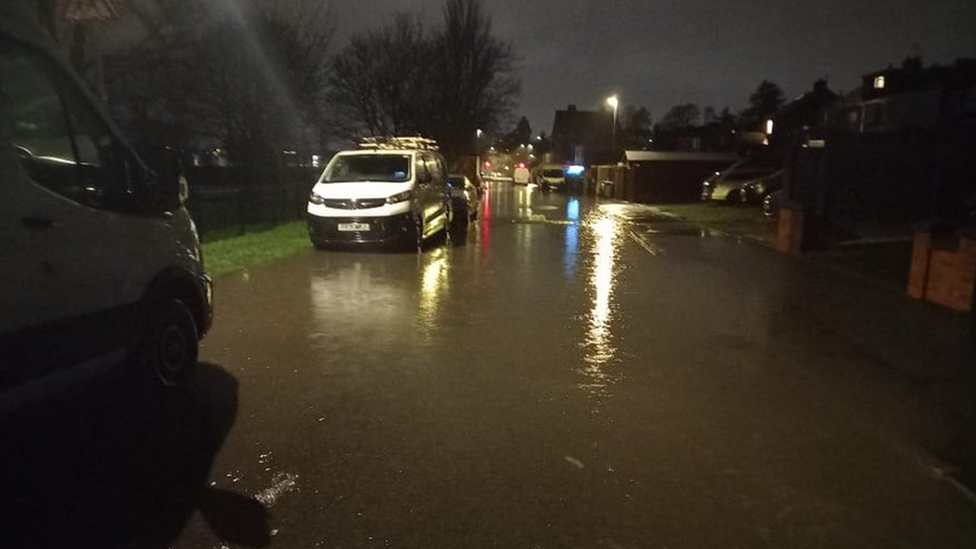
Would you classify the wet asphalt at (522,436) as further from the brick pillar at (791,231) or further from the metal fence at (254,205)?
the metal fence at (254,205)

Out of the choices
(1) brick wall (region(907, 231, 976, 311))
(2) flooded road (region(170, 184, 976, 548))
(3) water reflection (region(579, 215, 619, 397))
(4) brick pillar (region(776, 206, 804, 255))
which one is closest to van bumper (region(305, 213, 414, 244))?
(3) water reflection (region(579, 215, 619, 397))

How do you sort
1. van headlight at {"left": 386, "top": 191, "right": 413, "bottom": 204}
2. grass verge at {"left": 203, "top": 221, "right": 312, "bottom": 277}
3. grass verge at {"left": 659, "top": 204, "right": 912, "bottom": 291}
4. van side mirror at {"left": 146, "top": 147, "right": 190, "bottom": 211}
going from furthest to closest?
van headlight at {"left": 386, "top": 191, "right": 413, "bottom": 204} → grass verge at {"left": 203, "top": 221, "right": 312, "bottom": 277} → grass verge at {"left": 659, "top": 204, "right": 912, "bottom": 291} → van side mirror at {"left": 146, "top": 147, "right": 190, "bottom": 211}

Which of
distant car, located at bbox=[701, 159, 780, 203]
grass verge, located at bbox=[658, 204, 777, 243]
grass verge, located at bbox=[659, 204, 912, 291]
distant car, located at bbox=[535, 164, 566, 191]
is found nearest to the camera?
grass verge, located at bbox=[659, 204, 912, 291]

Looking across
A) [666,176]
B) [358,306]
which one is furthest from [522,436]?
[666,176]

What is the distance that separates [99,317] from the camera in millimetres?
5137

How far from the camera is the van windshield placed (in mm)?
15438

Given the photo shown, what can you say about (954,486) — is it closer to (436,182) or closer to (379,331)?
(379,331)

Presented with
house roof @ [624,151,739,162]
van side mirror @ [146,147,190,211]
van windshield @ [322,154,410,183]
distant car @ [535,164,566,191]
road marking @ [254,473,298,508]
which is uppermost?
van side mirror @ [146,147,190,211]

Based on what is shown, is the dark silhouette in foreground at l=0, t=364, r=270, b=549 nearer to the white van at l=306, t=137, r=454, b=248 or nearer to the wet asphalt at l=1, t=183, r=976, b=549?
the wet asphalt at l=1, t=183, r=976, b=549

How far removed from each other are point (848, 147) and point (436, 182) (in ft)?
32.0

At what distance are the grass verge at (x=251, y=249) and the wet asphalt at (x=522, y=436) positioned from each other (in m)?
2.80

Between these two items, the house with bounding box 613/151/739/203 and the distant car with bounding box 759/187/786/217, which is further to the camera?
the house with bounding box 613/151/739/203

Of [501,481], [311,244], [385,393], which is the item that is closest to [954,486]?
[501,481]

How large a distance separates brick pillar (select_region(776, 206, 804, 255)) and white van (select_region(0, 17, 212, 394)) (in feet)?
41.4
